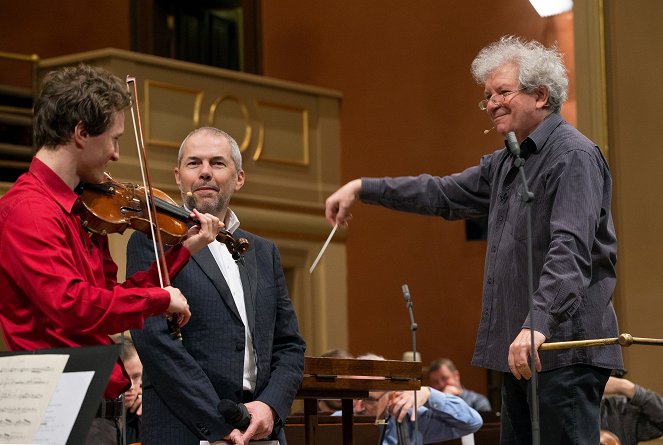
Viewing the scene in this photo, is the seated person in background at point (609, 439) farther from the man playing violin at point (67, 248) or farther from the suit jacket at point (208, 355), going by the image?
the man playing violin at point (67, 248)

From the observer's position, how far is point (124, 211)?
9.45 ft

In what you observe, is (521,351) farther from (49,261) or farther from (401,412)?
(401,412)

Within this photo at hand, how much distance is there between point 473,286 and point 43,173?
8447 mm

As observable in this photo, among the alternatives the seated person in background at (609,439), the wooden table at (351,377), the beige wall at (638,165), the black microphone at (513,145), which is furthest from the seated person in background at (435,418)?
the black microphone at (513,145)

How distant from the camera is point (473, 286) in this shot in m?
10.9

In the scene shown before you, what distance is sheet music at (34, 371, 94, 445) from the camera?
2.33m

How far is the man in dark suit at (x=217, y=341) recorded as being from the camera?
319cm

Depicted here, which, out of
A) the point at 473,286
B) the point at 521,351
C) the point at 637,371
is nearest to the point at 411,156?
the point at 473,286

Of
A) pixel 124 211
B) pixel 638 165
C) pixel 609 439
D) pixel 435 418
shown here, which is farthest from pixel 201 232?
pixel 638 165

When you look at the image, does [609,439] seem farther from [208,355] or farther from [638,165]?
[208,355]

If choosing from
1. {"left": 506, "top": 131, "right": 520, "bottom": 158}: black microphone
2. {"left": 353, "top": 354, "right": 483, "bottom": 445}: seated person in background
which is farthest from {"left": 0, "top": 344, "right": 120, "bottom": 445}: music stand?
{"left": 353, "top": 354, "right": 483, "bottom": 445}: seated person in background

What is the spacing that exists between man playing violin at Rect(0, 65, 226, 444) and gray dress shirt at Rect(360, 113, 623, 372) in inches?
39.6

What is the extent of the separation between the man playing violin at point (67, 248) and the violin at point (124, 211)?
0.03 metres

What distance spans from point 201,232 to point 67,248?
0.45 metres
